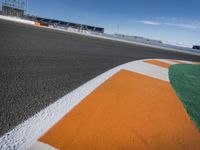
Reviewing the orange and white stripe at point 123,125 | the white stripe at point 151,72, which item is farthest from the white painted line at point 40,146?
the white stripe at point 151,72

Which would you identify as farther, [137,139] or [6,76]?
[6,76]

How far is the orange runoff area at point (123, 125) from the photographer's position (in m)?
1.70

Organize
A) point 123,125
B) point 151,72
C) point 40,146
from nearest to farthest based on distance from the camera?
point 40,146 → point 123,125 → point 151,72

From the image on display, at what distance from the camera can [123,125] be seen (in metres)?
2.10

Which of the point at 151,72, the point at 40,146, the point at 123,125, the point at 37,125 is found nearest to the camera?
the point at 40,146

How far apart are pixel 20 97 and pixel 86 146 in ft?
4.33

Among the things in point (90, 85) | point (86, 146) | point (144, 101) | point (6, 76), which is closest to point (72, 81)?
point (90, 85)

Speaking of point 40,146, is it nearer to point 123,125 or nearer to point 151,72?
point 123,125

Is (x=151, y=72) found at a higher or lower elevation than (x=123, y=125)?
higher

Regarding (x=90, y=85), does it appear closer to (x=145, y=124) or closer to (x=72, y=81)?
(x=72, y=81)

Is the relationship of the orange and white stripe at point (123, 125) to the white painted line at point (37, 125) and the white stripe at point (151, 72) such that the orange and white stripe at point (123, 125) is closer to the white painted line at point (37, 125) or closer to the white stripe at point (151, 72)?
the white painted line at point (37, 125)

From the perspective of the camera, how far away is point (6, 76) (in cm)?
298

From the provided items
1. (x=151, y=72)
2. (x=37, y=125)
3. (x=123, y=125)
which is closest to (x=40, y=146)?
(x=37, y=125)

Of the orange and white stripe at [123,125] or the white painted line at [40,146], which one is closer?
the white painted line at [40,146]
